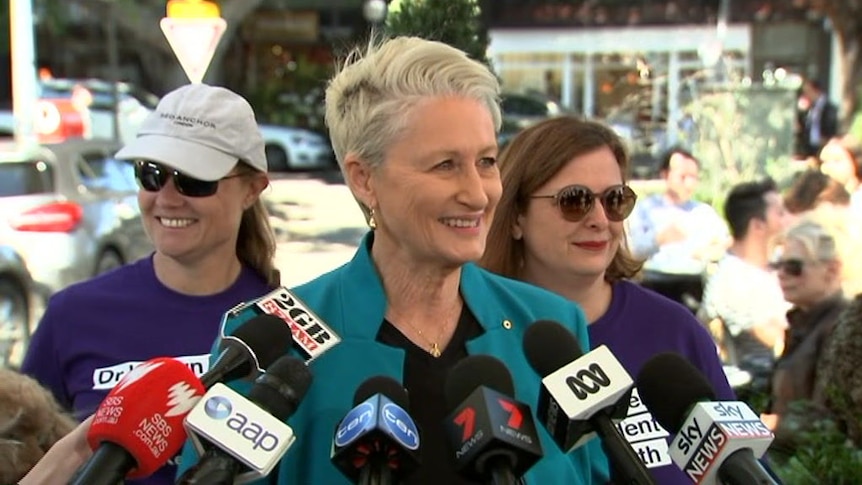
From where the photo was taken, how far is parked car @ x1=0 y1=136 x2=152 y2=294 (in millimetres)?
10383

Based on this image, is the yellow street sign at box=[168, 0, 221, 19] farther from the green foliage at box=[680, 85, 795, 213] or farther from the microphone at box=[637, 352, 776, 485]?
the green foliage at box=[680, 85, 795, 213]

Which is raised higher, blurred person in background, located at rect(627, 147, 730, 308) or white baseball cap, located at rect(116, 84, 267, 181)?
Result: white baseball cap, located at rect(116, 84, 267, 181)

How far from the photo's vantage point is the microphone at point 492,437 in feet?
5.39

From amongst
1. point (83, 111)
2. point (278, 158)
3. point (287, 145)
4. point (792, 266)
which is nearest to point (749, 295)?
point (792, 266)

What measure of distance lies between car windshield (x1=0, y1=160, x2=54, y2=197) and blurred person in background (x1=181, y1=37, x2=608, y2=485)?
8927 mm

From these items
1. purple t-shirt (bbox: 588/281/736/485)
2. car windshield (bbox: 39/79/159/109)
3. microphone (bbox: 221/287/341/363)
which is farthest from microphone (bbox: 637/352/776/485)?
car windshield (bbox: 39/79/159/109)

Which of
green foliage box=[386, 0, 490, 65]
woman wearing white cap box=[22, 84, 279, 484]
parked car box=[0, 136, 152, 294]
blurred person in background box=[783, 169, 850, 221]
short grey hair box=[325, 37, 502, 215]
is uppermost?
green foliage box=[386, 0, 490, 65]

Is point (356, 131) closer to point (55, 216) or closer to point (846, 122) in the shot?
point (55, 216)

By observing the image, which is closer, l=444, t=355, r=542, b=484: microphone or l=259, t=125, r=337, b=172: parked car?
l=444, t=355, r=542, b=484: microphone

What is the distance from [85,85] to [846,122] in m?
13.7

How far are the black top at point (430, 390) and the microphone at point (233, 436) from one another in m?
0.49

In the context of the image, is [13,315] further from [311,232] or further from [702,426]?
[702,426]

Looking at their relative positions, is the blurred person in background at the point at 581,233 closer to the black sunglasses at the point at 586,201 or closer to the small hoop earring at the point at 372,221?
the black sunglasses at the point at 586,201

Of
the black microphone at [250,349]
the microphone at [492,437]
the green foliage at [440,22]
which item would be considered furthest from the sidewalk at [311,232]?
the microphone at [492,437]
